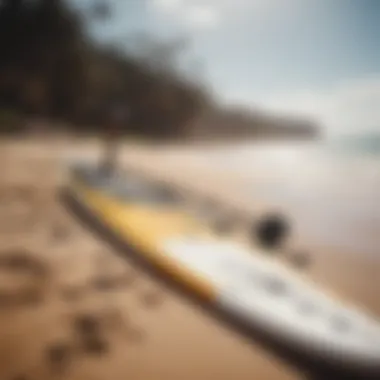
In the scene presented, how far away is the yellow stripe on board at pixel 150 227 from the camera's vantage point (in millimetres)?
1255

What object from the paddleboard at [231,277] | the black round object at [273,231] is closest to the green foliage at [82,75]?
the paddleboard at [231,277]

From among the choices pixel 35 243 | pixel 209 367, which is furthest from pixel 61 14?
pixel 209 367

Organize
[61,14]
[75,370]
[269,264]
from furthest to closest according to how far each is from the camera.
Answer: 1. [61,14]
2. [269,264]
3. [75,370]

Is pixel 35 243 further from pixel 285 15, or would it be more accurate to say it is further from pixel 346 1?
pixel 346 1

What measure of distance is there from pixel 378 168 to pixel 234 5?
64 centimetres

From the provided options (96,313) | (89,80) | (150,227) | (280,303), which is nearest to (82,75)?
(89,80)

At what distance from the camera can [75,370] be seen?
1129 millimetres

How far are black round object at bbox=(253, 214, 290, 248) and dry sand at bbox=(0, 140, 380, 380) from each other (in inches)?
4.3

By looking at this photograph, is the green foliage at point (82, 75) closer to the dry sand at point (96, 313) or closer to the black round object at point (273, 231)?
the dry sand at point (96, 313)

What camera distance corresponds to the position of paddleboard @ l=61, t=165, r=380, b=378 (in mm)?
1062

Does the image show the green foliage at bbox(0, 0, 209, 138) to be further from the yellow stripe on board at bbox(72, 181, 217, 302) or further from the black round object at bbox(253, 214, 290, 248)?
the black round object at bbox(253, 214, 290, 248)

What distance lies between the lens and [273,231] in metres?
1.32

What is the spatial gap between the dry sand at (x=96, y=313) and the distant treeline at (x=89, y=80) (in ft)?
0.71

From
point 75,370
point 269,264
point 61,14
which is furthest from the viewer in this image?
point 61,14
